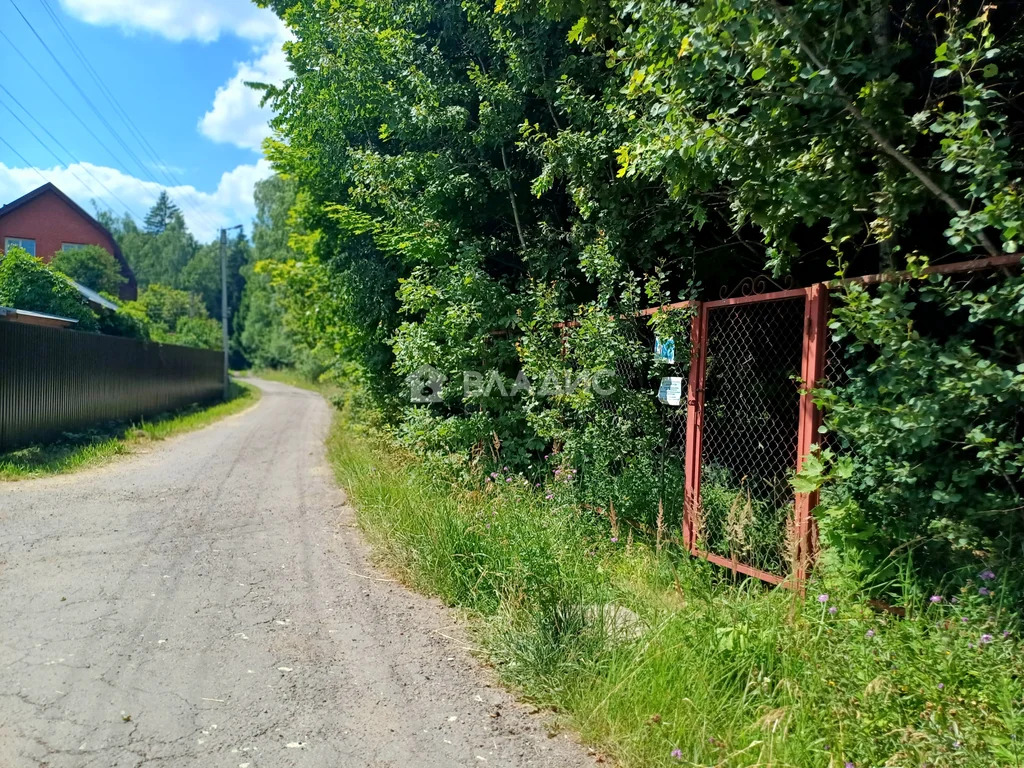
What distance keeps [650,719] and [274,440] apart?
41.0 ft

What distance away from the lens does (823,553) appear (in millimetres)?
3441

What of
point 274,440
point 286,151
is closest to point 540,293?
point 286,151

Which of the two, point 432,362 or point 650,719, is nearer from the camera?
point 650,719

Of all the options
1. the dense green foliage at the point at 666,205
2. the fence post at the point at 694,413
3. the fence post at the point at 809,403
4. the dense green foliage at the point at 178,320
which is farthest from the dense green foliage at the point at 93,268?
the fence post at the point at 809,403

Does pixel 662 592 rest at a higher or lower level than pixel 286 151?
lower

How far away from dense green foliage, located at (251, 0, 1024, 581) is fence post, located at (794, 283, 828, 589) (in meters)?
0.24

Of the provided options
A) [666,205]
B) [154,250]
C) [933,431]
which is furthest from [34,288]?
[154,250]

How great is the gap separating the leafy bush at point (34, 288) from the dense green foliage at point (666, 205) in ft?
25.9

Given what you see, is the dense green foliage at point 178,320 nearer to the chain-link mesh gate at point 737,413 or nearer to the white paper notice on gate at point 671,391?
the chain-link mesh gate at point 737,413

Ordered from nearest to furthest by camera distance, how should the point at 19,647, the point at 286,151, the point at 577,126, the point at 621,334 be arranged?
the point at 19,647
the point at 621,334
the point at 577,126
the point at 286,151

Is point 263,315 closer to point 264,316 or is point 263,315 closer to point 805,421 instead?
point 264,316

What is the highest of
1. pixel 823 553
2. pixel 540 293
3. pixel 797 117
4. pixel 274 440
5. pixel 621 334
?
pixel 797 117

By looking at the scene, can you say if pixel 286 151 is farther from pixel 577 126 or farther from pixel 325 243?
pixel 577 126

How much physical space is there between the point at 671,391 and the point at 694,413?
26cm
